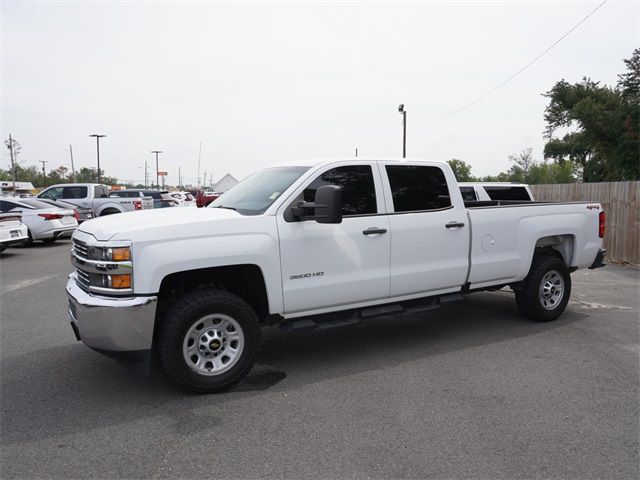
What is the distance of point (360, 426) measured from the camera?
3715 mm

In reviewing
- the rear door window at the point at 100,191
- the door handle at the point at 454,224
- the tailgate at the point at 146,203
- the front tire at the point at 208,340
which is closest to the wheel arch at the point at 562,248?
the door handle at the point at 454,224

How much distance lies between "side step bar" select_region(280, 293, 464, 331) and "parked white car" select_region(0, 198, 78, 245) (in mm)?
13175

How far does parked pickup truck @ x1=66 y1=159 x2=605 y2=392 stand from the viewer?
3.99 meters

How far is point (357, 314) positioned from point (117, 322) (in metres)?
2.19

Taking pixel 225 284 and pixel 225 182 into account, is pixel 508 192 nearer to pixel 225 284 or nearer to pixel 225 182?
pixel 225 284

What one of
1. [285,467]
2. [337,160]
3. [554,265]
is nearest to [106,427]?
[285,467]

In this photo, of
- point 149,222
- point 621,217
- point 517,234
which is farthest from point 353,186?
point 621,217

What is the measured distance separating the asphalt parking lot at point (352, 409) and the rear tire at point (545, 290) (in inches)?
10.6

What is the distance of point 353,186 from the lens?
5074 millimetres

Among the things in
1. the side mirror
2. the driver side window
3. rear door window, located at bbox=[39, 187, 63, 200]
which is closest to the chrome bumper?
the side mirror

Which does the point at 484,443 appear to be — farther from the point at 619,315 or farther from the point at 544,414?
the point at 619,315

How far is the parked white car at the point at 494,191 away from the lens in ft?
37.9

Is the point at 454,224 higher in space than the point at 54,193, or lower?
lower

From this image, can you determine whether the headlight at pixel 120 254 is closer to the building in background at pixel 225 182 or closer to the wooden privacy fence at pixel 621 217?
the wooden privacy fence at pixel 621 217
